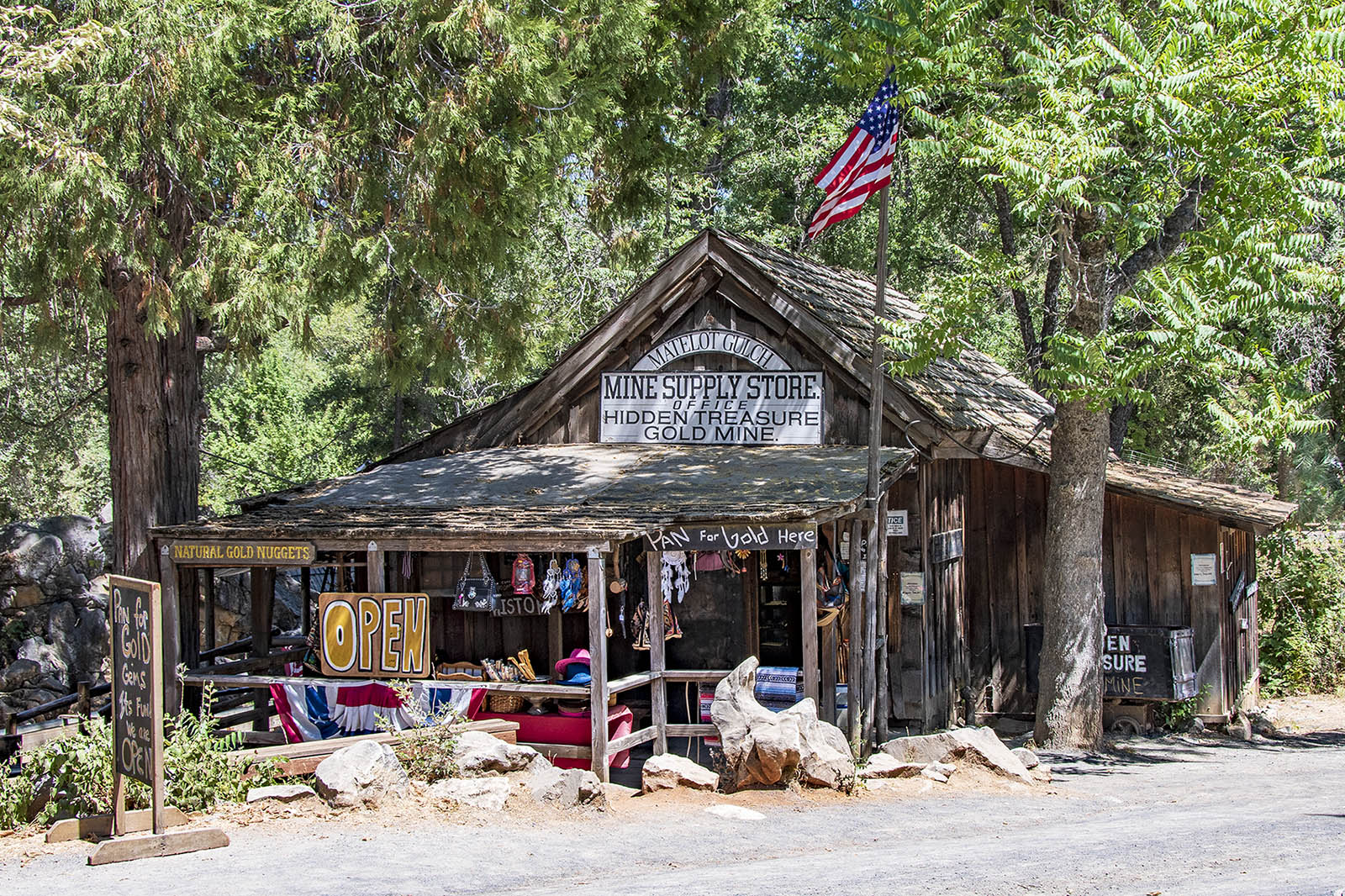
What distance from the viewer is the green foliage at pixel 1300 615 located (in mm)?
19000

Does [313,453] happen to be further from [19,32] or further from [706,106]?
[19,32]

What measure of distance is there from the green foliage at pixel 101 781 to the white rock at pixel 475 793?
1509 millimetres

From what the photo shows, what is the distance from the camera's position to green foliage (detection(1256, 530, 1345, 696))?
62.3 ft

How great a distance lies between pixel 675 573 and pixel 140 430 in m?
6.00

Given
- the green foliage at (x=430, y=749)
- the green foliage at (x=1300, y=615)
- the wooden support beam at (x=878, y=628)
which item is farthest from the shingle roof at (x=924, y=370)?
the green foliage at (x=430, y=749)

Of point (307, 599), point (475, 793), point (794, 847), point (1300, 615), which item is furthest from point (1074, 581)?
point (307, 599)

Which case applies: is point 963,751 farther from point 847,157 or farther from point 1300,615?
point 1300,615

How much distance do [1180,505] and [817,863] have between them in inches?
318

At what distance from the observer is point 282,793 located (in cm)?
973

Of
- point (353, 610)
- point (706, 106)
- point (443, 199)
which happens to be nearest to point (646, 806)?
point (353, 610)

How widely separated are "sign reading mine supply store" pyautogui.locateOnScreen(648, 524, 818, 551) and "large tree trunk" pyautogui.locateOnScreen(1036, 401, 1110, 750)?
136 inches

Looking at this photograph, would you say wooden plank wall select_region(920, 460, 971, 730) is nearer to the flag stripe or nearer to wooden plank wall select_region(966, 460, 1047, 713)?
wooden plank wall select_region(966, 460, 1047, 713)

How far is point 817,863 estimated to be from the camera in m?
8.24

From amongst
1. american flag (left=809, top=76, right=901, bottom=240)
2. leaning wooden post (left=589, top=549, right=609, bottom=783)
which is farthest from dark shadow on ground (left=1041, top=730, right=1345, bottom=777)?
american flag (left=809, top=76, right=901, bottom=240)
